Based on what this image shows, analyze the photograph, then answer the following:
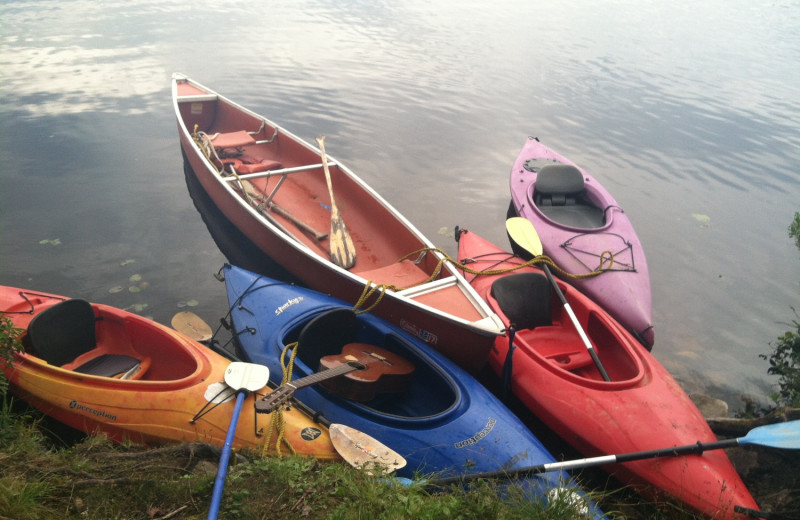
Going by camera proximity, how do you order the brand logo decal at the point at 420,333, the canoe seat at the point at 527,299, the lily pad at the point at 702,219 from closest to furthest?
1. the brand logo decal at the point at 420,333
2. the canoe seat at the point at 527,299
3. the lily pad at the point at 702,219

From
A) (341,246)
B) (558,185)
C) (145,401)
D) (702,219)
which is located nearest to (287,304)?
(341,246)

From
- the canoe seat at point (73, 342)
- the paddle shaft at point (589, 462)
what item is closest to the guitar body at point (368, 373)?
the paddle shaft at point (589, 462)

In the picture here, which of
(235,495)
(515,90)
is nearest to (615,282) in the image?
(235,495)

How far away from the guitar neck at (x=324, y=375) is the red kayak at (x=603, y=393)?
1497mm

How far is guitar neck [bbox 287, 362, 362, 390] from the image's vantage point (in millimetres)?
3914

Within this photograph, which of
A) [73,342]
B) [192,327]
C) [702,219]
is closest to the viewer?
[73,342]

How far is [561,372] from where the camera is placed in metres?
4.67

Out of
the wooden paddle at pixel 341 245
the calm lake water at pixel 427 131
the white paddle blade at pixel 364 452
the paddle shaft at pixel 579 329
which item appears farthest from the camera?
the calm lake water at pixel 427 131

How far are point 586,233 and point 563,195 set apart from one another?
1.26 m

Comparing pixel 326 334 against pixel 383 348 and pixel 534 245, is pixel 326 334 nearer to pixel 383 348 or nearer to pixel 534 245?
pixel 383 348

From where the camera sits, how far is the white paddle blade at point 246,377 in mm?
3953

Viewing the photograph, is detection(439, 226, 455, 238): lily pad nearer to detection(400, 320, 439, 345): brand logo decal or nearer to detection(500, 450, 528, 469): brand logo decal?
detection(400, 320, 439, 345): brand logo decal

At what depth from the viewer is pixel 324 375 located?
4066 millimetres

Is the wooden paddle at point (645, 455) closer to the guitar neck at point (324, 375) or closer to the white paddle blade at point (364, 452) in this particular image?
the white paddle blade at point (364, 452)
